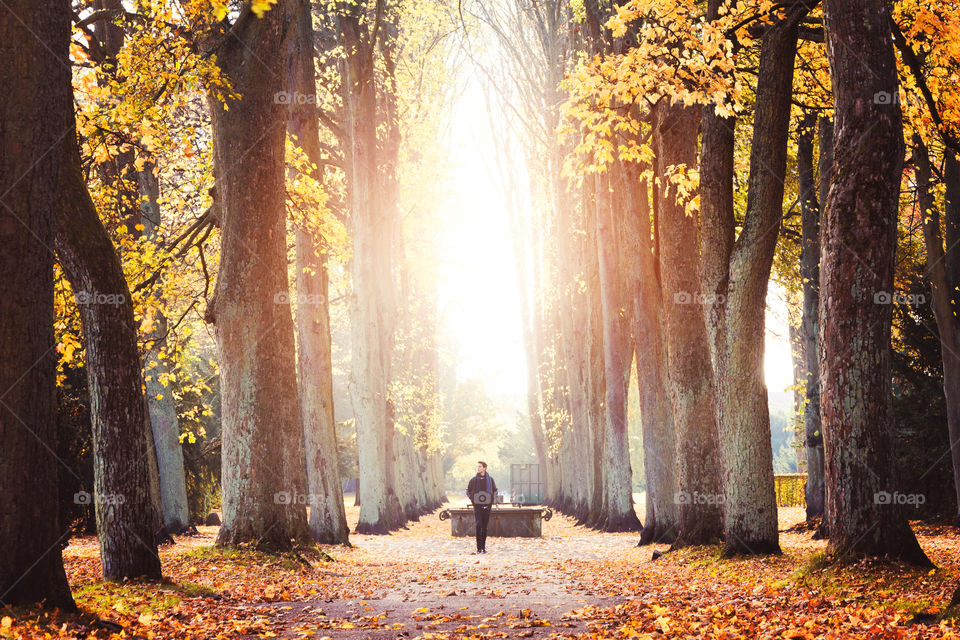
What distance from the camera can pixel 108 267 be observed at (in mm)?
8188

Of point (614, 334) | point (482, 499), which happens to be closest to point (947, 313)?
point (614, 334)

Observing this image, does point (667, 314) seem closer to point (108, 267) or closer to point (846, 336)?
point (846, 336)

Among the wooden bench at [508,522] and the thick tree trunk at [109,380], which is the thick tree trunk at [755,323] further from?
the wooden bench at [508,522]

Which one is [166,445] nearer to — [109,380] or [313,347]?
[313,347]

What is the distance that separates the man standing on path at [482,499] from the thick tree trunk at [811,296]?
695 centimetres

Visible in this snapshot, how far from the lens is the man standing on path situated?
60.4ft

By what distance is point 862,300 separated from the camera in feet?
25.3

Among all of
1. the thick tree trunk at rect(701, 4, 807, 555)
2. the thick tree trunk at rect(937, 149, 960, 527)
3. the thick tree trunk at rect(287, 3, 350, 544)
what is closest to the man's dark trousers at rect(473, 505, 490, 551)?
the thick tree trunk at rect(287, 3, 350, 544)

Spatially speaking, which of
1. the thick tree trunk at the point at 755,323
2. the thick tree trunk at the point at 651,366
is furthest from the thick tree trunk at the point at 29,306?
the thick tree trunk at the point at 651,366

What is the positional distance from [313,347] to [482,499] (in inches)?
194

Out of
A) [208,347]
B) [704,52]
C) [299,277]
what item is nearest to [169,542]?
[299,277]

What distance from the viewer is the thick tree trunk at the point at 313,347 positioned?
1761cm

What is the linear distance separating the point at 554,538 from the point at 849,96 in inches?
665

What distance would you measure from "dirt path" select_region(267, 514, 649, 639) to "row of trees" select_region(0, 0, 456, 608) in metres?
1.75
